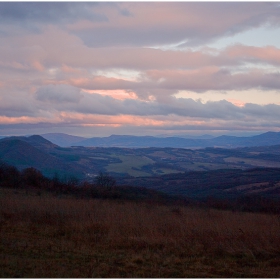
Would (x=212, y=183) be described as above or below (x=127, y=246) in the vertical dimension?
below

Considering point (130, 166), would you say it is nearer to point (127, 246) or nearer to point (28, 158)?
point (28, 158)

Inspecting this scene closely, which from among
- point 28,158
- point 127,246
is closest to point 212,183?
point 28,158

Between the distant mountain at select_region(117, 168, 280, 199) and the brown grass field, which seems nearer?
the brown grass field

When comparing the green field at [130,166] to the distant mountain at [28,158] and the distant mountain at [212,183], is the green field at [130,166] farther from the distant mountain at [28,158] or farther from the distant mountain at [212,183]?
the distant mountain at [212,183]

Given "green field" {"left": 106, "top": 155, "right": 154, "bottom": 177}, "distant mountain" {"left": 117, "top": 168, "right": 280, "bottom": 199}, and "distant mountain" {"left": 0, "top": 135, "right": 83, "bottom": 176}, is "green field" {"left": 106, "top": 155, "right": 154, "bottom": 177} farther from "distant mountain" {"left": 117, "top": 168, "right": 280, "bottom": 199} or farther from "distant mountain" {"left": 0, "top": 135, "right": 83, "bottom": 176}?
"distant mountain" {"left": 117, "top": 168, "right": 280, "bottom": 199}

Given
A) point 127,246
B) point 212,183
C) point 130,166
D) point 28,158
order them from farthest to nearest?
point 130,166 → point 28,158 → point 212,183 → point 127,246

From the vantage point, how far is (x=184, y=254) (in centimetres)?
905

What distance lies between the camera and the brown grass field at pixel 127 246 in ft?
24.6

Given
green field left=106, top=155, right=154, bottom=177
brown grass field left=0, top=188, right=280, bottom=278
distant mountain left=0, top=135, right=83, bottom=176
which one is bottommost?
green field left=106, top=155, right=154, bottom=177

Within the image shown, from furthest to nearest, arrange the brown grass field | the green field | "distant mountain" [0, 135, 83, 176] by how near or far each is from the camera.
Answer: the green field → "distant mountain" [0, 135, 83, 176] → the brown grass field

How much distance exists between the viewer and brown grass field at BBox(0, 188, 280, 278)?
7.51m

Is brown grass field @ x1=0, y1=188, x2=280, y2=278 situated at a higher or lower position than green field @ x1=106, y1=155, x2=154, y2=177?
higher

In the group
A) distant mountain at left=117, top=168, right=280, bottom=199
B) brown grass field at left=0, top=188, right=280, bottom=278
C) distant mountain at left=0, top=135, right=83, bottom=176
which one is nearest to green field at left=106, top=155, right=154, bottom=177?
distant mountain at left=0, top=135, right=83, bottom=176

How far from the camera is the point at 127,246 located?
9789 millimetres
